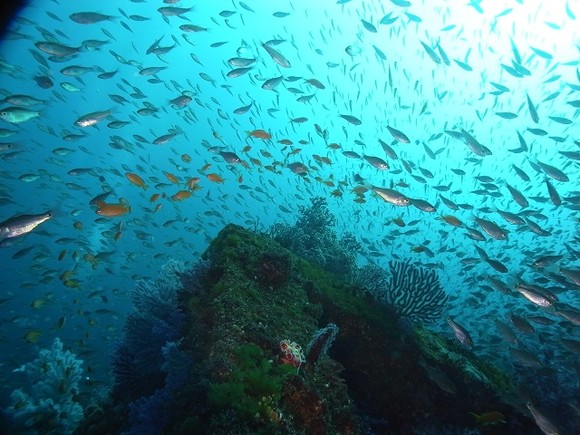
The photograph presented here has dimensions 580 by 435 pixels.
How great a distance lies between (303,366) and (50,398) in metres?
6.00

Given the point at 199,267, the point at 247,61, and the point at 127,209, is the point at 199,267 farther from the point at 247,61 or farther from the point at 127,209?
the point at 247,61

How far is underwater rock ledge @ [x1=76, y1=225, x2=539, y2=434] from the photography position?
3.18 m

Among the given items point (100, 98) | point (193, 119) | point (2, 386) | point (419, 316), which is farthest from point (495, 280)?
point (100, 98)

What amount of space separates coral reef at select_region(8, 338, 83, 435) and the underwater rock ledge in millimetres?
1788

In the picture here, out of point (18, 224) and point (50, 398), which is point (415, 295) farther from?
point (50, 398)

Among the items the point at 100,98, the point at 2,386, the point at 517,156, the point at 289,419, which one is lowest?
the point at 100,98

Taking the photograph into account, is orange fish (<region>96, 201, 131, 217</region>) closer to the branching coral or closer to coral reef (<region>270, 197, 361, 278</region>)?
the branching coral

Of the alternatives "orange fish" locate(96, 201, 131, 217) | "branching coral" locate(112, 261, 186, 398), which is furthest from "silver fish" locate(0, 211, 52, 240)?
"branching coral" locate(112, 261, 186, 398)

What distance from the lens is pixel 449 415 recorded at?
17.2 ft

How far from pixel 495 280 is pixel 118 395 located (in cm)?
905

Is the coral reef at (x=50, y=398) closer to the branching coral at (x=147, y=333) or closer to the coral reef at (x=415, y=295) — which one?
the branching coral at (x=147, y=333)

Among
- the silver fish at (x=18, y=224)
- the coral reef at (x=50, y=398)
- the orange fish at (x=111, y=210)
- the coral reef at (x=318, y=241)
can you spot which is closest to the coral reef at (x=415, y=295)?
the coral reef at (x=318, y=241)

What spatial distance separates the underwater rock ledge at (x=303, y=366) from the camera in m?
3.18

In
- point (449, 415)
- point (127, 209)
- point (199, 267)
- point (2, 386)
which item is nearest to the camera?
point (449, 415)
